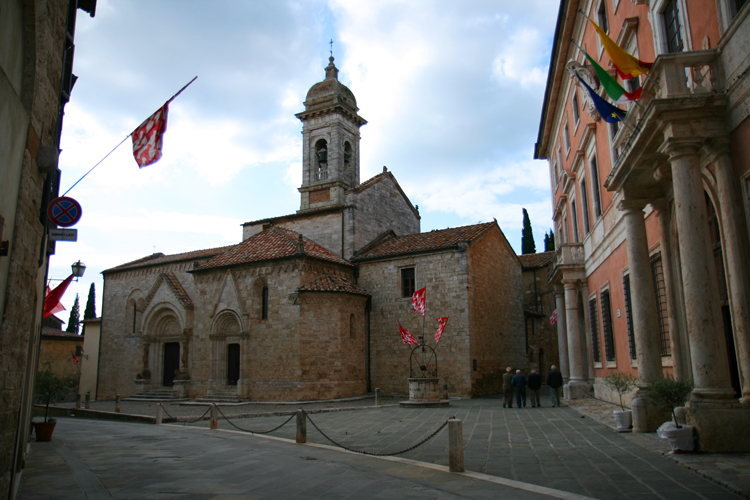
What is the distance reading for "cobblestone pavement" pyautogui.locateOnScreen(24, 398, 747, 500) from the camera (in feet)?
19.6

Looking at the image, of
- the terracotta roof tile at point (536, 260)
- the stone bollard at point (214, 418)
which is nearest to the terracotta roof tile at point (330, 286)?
the stone bollard at point (214, 418)

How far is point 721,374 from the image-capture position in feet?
23.1

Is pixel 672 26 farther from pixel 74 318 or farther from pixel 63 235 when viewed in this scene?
pixel 74 318

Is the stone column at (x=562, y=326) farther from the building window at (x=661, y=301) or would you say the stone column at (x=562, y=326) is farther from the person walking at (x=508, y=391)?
the building window at (x=661, y=301)

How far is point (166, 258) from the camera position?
32.8 meters

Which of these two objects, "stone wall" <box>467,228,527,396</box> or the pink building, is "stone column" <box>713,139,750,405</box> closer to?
the pink building

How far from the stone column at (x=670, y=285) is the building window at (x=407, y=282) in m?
14.9

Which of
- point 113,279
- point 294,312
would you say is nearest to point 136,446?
point 294,312

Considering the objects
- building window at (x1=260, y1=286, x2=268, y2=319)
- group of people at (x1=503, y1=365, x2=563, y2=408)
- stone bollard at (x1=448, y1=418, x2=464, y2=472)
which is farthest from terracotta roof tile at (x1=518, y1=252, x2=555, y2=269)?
stone bollard at (x1=448, y1=418, x2=464, y2=472)

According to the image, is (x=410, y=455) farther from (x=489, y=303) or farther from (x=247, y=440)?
(x=489, y=303)

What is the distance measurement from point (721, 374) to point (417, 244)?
18.8 m

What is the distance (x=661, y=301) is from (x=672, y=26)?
17.8ft

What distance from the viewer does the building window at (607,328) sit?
614 inches

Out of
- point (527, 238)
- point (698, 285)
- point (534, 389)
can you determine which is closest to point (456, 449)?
point (698, 285)
